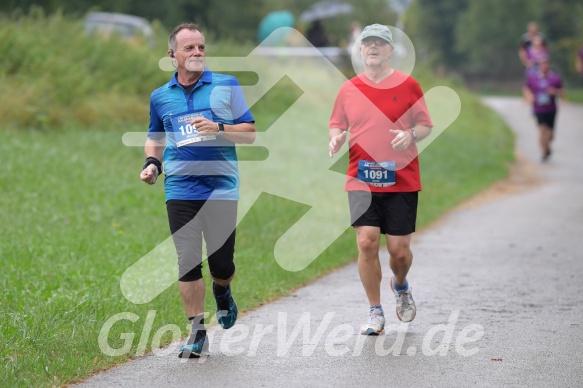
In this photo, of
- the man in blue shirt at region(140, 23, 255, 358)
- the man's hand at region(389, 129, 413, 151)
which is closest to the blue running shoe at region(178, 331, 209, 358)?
the man in blue shirt at region(140, 23, 255, 358)

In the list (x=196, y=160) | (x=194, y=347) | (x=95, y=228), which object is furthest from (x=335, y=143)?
(x=95, y=228)

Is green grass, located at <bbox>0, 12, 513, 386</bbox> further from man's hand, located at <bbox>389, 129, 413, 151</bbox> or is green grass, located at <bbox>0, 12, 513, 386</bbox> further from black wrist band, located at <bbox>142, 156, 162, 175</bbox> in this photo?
man's hand, located at <bbox>389, 129, 413, 151</bbox>

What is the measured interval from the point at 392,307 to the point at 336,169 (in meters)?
10.4

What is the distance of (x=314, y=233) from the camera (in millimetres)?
12922

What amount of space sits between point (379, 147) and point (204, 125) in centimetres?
147

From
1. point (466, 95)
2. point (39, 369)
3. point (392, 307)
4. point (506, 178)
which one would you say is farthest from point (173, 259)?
point (466, 95)

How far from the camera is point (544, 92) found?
70.2ft

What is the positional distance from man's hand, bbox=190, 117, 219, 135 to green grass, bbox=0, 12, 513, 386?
59.2 inches

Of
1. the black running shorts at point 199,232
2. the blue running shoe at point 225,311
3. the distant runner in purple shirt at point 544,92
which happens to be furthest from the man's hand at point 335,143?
the distant runner in purple shirt at point 544,92

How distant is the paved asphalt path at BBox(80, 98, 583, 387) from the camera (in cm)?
624

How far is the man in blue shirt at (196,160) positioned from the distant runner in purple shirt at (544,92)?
15.4m

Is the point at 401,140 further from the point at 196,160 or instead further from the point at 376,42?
the point at 196,160

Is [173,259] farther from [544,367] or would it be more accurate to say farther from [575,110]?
[575,110]

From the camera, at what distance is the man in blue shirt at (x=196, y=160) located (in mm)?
6695
